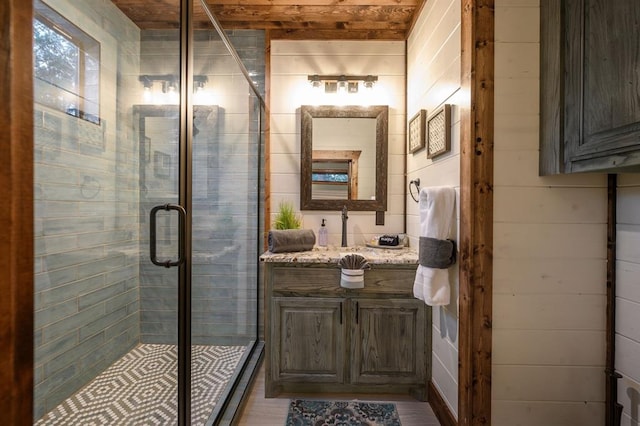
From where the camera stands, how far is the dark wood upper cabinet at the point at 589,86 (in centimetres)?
95

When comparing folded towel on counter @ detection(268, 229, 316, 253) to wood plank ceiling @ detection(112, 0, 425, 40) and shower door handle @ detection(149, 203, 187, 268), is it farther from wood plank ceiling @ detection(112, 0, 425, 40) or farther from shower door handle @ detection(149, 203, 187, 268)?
wood plank ceiling @ detection(112, 0, 425, 40)

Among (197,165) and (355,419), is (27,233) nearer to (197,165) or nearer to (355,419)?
(197,165)

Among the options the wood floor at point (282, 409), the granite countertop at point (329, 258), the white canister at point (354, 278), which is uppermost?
the granite countertop at point (329, 258)

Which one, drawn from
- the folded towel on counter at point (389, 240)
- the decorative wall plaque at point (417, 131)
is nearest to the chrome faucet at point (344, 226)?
the folded towel on counter at point (389, 240)

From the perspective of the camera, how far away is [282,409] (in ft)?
5.89

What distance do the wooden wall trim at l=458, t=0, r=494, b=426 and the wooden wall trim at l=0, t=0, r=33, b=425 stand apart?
4.86ft

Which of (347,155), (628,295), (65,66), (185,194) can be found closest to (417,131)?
(347,155)

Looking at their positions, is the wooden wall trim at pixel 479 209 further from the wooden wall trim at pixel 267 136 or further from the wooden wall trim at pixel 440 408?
the wooden wall trim at pixel 267 136

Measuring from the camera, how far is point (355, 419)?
5.62 ft

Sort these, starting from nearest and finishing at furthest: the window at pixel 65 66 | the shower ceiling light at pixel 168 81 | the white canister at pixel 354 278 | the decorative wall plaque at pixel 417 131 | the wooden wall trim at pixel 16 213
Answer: the wooden wall trim at pixel 16 213
the window at pixel 65 66
the shower ceiling light at pixel 168 81
the white canister at pixel 354 278
the decorative wall plaque at pixel 417 131

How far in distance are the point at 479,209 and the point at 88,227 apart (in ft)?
6.34

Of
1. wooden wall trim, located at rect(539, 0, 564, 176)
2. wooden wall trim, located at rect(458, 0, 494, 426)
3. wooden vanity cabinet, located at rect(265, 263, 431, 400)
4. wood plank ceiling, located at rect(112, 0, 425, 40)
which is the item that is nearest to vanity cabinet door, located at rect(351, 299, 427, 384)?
wooden vanity cabinet, located at rect(265, 263, 431, 400)

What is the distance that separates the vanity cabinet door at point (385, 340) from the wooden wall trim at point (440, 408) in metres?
0.14

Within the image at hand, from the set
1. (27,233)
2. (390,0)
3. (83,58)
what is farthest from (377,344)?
(390,0)
